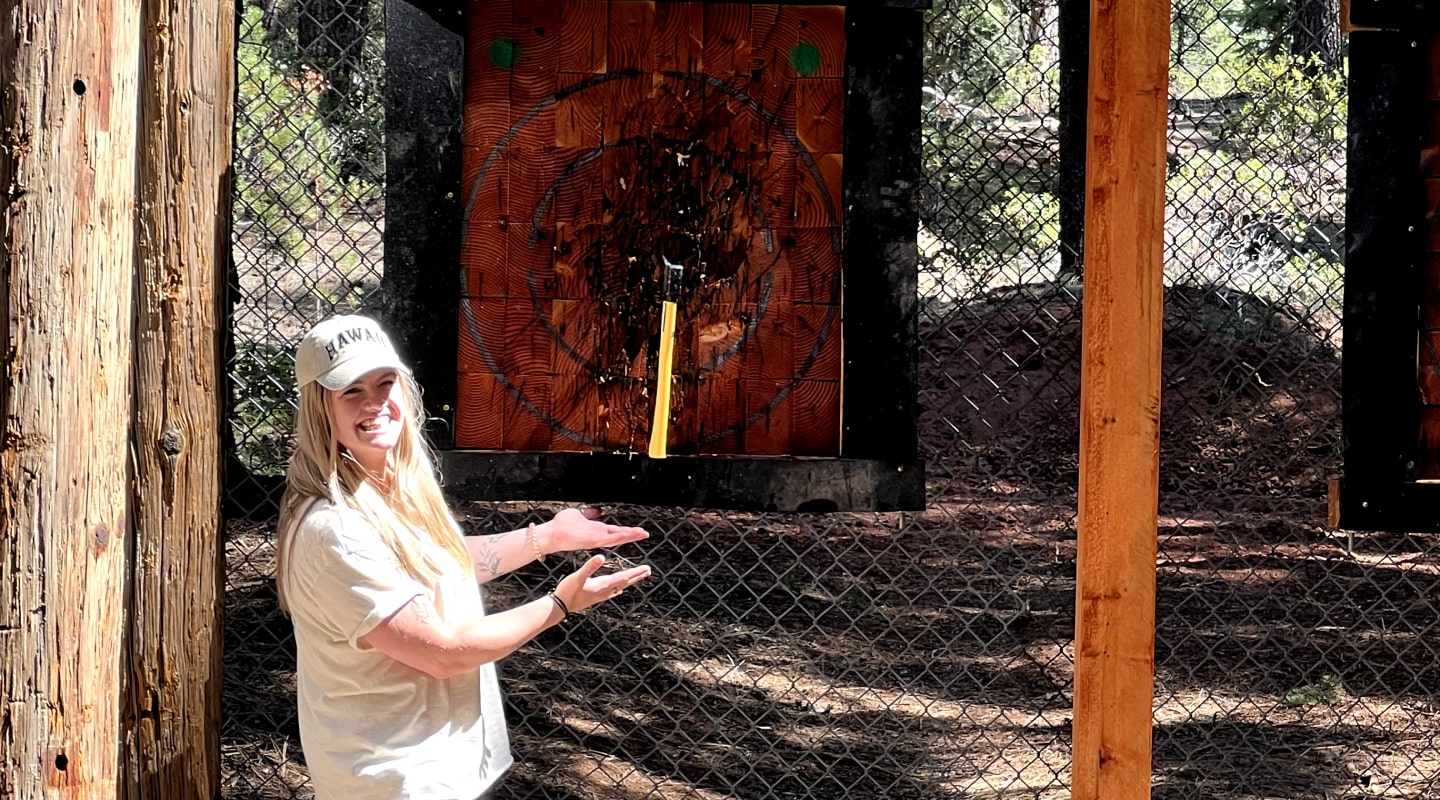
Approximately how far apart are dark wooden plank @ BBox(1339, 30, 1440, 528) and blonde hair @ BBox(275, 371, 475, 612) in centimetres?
196

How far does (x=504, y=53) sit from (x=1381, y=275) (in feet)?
6.45

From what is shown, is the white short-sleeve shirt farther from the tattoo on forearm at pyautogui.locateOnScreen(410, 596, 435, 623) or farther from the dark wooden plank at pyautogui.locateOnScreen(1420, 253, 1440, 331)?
the dark wooden plank at pyautogui.locateOnScreen(1420, 253, 1440, 331)

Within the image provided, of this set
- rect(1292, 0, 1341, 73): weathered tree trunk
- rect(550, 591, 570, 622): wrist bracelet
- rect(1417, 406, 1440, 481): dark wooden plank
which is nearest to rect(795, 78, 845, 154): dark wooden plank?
rect(550, 591, 570, 622): wrist bracelet

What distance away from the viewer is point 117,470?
275 centimetres

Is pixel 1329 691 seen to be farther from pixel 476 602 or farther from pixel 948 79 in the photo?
pixel 948 79

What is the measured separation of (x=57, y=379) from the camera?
2.61 metres

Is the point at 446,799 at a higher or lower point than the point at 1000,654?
higher

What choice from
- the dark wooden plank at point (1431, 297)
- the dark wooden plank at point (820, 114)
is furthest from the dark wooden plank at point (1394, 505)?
the dark wooden plank at point (820, 114)

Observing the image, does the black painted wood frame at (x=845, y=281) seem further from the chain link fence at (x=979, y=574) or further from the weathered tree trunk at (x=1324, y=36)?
the weathered tree trunk at (x=1324, y=36)

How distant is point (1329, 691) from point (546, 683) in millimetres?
2996

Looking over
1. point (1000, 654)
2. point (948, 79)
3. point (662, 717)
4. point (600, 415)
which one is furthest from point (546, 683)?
point (948, 79)

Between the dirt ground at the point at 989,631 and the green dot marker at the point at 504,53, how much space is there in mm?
2130

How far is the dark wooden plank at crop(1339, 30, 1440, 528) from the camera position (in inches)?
123

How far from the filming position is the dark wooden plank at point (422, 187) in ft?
10.1
